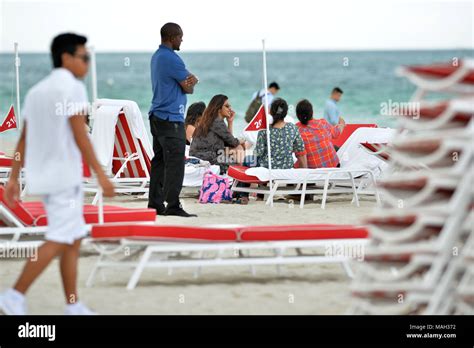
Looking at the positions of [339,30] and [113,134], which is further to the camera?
[339,30]

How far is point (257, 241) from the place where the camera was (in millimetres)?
6207

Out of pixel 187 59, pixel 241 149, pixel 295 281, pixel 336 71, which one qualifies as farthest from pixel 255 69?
pixel 295 281

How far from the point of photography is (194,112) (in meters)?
11.7

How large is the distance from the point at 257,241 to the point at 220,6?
3846 cm

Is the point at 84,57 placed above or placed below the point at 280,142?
above

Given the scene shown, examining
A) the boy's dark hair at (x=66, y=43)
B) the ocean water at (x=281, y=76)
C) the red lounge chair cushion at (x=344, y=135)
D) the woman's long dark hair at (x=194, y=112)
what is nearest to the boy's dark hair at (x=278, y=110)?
the woman's long dark hair at (x=194, y=112)

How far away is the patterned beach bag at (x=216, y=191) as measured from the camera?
10.7 meters

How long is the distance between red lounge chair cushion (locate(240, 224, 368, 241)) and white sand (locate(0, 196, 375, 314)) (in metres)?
0.28

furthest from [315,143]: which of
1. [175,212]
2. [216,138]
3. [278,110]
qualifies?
[175,212]

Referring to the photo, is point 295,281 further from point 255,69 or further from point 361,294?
point 255,69

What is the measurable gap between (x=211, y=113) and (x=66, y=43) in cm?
572

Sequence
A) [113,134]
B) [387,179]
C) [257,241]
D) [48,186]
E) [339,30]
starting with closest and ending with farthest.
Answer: [387,179] → [48,186] → [257,241] → [113,134] → [339,30]

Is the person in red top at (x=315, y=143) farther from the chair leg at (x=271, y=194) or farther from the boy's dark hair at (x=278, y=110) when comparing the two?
the chair leg at (x=271, y=194)

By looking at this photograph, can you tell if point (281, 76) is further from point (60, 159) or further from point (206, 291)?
point (60, 159)
